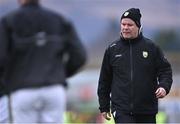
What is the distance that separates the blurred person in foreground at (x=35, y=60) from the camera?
7922 mm

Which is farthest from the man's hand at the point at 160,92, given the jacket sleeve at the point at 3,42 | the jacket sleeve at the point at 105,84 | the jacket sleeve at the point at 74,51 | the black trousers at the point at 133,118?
the jacket sleeve at the point at 3,42

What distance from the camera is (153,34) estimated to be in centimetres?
4812

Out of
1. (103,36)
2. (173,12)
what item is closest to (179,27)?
(173,12)

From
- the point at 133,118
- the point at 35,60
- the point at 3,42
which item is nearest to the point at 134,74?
the point at 133,118

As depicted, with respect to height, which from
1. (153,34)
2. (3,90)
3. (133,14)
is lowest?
(153,34)

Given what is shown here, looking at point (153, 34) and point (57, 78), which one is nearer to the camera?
point (57, 78)

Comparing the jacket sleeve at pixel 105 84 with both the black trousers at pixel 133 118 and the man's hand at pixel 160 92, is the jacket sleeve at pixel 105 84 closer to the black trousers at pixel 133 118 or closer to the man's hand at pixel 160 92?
the black trousers at pixel 133 118

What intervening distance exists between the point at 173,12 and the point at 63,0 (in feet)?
21.7

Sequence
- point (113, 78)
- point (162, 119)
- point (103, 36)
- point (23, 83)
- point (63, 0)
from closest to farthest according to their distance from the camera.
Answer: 1. point (23, 83)
2. point (113, 78)
3. point (162, 119)
4. point (103, 36)
5. point (63, 0)

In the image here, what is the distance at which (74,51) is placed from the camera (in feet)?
26.5

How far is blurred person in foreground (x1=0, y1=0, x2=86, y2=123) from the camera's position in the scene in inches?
312

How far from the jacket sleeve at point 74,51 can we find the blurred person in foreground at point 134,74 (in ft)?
1.34

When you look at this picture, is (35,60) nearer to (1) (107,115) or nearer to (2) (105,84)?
(2) (105,84)

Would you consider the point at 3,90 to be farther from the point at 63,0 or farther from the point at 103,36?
the point at 63,0
